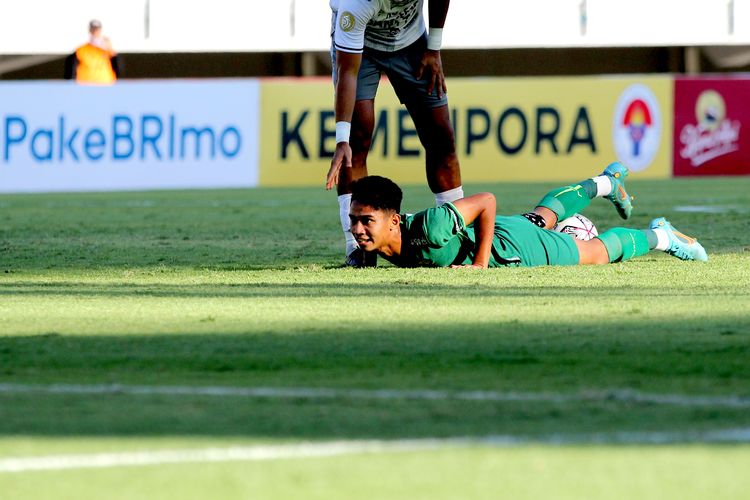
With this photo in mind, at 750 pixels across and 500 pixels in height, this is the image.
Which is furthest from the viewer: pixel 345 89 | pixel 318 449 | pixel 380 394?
pixel 345 89

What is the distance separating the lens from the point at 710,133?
1964 cm

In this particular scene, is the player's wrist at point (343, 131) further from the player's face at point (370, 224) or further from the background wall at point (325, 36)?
the background wall at point (325, 36)

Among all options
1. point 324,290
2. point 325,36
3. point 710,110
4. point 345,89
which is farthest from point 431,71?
A: point 325,36

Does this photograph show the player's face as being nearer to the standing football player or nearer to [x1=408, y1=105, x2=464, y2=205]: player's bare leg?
the standing football player

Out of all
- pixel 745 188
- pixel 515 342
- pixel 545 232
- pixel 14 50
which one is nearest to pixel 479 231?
pixel 545 232

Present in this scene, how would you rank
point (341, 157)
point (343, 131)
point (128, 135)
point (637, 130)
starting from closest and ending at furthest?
1. point (341, 157)
2. point (343, 131)
3. point (128, 135)
4. point (637, 130)

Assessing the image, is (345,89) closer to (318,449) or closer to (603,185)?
(603,185)

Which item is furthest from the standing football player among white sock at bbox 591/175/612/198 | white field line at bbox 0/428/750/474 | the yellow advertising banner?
the yellow advertising banner

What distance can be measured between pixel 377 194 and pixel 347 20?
1177mm

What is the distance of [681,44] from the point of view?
25812 millimetres

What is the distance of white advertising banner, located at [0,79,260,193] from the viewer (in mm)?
17516

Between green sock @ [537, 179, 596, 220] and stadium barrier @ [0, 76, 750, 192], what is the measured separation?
9052 mm

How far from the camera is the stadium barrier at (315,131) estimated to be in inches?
695

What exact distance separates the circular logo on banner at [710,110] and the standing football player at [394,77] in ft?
34.8
